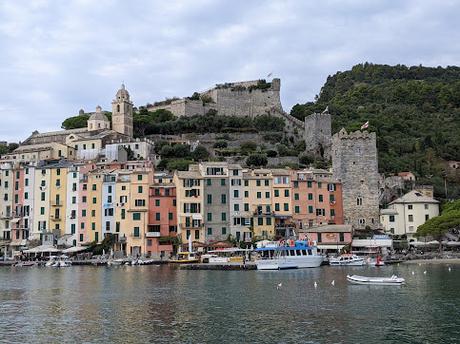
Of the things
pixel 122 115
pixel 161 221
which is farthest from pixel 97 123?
pixel 161 221

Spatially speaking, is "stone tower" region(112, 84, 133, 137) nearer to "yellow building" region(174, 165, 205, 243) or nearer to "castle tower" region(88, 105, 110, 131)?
"castle tower" region(88, 105, 110, 131)

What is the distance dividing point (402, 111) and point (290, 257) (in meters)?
68.1

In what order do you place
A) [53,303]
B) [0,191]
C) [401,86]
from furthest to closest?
[401,86], [0,191], [53,303]

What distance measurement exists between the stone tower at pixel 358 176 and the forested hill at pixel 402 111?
15990mm

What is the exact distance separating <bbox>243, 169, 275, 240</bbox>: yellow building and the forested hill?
83.7 ft

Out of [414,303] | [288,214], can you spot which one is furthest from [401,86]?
[414,303]

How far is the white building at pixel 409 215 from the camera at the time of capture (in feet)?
225

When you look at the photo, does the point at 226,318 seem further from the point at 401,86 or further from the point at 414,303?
the point at 401,86

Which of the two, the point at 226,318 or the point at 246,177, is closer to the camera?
the point at 226,318

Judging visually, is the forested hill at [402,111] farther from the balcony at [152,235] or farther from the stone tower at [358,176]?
the balcony at [152,235]

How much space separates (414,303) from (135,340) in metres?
15.4

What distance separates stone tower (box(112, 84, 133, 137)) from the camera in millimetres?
96562

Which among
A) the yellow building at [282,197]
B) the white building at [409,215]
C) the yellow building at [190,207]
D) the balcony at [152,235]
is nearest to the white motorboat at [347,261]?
the yellow building at [282,197]

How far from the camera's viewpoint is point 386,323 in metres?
25.6
